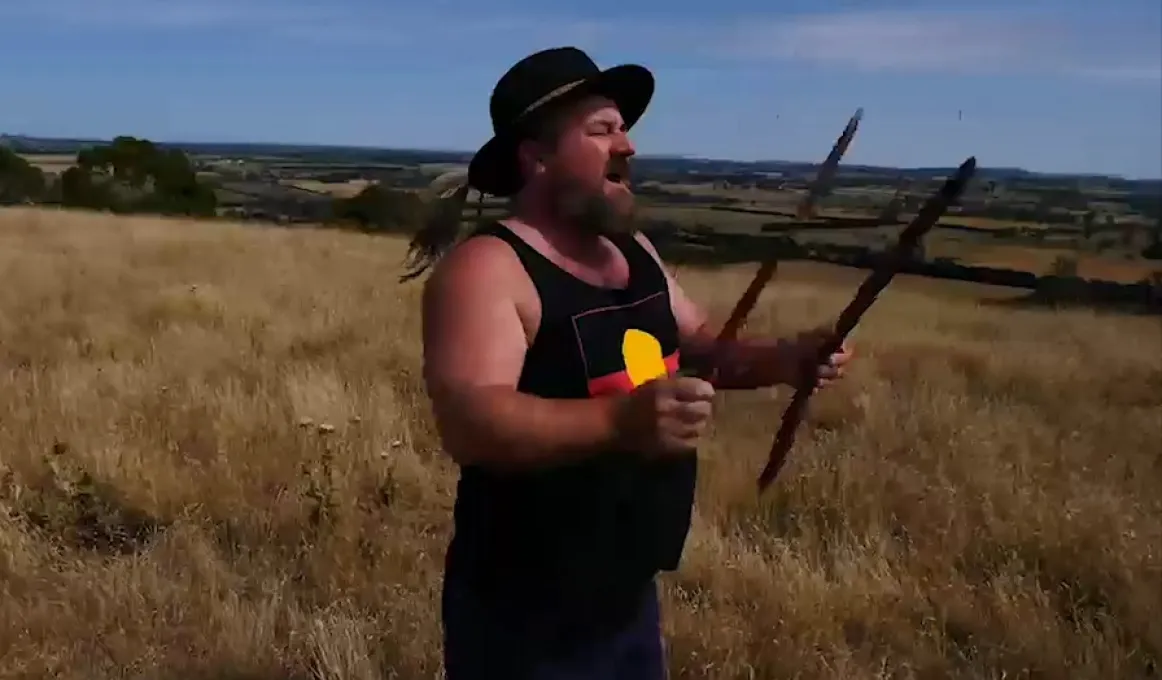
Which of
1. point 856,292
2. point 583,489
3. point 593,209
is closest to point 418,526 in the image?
point 583,489

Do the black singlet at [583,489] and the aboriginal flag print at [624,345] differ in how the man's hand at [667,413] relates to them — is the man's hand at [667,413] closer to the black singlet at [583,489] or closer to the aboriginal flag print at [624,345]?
the black singlet at [583,489]

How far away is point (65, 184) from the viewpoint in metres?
46.9

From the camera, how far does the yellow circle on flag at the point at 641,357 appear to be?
2.05m

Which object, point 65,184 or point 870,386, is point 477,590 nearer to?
point 870,386

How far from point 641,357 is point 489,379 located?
312 mm

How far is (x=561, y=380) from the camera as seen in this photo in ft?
6.55

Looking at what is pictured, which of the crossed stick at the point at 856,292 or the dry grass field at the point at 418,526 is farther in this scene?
the dry grass field at the point at 418,526

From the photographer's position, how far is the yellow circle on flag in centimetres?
205

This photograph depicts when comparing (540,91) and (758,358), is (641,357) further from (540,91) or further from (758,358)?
(540,91)

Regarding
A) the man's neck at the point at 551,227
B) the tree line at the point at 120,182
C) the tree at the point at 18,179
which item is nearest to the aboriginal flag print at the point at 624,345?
the man's neck at the point at 551,227

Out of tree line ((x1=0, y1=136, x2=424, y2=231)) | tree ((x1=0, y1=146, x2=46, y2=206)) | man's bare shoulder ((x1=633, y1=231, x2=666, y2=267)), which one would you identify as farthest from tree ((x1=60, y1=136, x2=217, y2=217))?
man's bare shoulder ((x1=633, y1=231, x2=666, y2=267))

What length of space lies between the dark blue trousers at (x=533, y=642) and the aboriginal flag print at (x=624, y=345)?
0.42 metres

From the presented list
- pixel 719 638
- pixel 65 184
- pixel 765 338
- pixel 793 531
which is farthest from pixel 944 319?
pixel 65 184

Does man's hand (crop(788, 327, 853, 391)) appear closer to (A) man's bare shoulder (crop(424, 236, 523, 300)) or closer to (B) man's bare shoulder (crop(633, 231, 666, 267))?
(B) man's bare shoulder (crop(633, 231, 666, 267))
